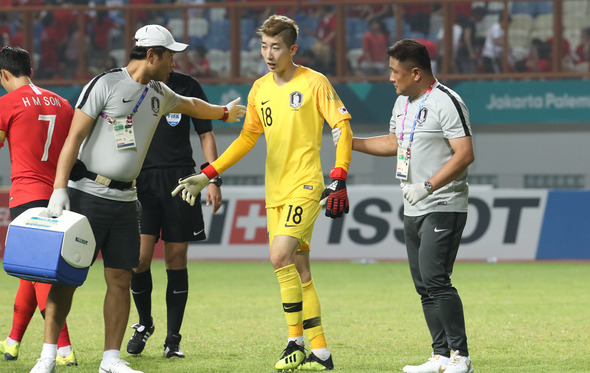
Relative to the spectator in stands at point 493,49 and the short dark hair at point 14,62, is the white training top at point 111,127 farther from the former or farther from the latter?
the spectator in stands at point 493,49

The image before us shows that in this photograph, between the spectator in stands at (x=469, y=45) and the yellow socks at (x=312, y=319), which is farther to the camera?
the spectator in stands at (x=469, y=45)

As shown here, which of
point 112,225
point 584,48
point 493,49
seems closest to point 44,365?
point 112,225

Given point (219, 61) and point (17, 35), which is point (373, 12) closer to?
point (219, 61)

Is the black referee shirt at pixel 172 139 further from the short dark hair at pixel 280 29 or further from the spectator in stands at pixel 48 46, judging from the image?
the spectator in stands at pixel 48 46

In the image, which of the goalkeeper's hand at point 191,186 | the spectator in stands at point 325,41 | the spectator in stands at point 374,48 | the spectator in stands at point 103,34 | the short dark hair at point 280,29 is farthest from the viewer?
the spectator in stands at point 103,34

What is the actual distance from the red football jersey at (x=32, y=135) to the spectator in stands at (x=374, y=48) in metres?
13.4

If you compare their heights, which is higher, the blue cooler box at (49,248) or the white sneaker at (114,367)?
the blue cooler box at (49,248)

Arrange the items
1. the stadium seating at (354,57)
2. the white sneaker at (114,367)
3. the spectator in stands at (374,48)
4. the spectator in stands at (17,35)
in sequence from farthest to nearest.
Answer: the spectator in stands at (17,35) < the stadium seating at (354,57) < the spectator in stands at (374,48) < the white sneaker at (114,367)

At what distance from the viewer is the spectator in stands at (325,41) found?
19547mm

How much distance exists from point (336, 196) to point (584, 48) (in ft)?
48.0

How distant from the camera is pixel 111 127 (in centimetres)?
583

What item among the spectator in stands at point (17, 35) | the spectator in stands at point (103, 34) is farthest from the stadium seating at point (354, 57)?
the spectator in stands at point (17, 35)

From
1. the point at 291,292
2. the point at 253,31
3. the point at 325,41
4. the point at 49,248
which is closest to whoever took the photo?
the point at 49,248

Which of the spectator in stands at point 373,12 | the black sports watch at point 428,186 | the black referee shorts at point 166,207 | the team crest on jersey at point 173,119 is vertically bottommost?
the black referee shorts at point 166,207
